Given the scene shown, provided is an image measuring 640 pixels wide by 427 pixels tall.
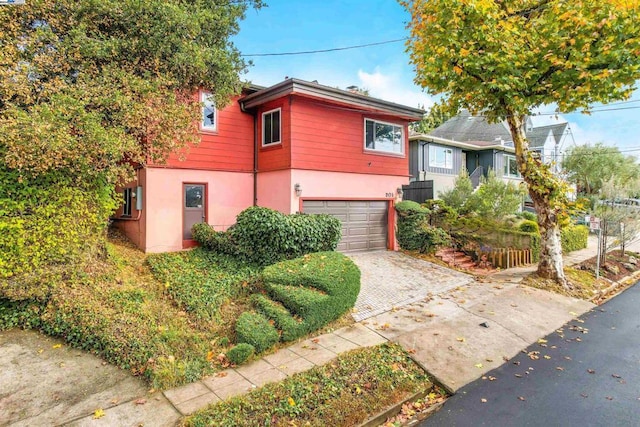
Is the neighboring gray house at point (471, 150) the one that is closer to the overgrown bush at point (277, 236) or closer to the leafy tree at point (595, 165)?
the leafy tree at point (595, 165)

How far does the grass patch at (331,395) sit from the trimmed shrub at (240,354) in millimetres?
799

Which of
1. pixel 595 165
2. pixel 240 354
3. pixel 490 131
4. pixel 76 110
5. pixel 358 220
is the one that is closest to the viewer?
pixel 240 354

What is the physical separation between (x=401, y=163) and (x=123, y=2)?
1009 centimetres

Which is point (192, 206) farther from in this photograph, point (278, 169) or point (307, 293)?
point (307, 293)

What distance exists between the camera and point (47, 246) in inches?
232

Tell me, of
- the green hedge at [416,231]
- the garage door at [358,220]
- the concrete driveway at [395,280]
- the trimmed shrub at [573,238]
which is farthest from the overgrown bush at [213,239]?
the trimmed shrub at [573,238]

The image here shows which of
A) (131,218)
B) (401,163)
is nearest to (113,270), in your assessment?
(131,218)

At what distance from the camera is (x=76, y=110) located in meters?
5.73

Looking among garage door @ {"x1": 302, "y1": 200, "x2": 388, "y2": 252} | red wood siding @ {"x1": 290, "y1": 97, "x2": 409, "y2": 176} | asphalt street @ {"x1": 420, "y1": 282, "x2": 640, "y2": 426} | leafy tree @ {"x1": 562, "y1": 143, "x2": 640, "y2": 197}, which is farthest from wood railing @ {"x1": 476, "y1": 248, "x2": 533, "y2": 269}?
leafy tree @ {"x1": 562, "y1": 143, "x2": 640, "y2": 197}

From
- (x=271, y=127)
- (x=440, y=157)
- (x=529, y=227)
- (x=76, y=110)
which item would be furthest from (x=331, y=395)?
(x=440, y=157)

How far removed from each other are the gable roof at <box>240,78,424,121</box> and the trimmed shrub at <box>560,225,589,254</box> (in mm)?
8654

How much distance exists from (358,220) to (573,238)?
35.3 ft

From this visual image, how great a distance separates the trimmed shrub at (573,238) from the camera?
14.9 meters

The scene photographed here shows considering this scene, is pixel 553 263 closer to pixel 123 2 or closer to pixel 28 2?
pixel 123 2
